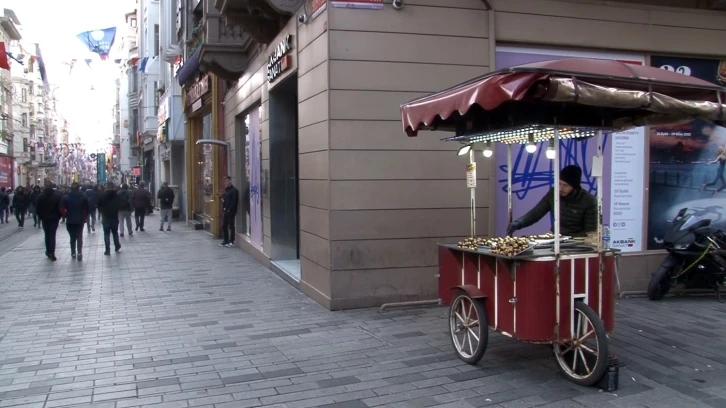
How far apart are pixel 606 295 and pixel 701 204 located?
206 inches

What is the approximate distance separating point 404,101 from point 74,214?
345 inches

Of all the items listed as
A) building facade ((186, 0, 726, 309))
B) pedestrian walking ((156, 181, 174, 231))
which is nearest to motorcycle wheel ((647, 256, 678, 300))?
building facade ((186, 0, 726, 309))

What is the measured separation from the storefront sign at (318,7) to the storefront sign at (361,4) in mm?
164

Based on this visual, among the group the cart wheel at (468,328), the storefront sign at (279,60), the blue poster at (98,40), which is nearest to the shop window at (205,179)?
the blue poster at (98,40)

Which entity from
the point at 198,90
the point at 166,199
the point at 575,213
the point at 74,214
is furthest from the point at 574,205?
the point at 166,199

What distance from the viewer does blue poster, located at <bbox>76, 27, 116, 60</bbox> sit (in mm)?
22828

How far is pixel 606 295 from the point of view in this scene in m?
5.10

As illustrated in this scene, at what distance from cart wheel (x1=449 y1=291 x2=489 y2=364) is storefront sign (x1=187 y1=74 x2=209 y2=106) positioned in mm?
14235

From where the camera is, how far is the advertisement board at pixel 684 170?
29.7 feet

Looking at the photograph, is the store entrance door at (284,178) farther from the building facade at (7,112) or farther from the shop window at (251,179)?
the building facade at (7,112)

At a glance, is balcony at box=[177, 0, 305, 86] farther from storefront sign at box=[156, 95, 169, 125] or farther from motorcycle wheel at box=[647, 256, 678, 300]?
storefront sign at box=[156, 95, 169, 125]

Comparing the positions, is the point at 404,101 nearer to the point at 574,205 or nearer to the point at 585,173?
the point at 585,173

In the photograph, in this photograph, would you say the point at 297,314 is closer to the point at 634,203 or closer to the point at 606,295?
the point at 606,295

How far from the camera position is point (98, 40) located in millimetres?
22953
